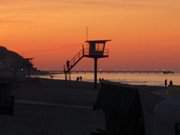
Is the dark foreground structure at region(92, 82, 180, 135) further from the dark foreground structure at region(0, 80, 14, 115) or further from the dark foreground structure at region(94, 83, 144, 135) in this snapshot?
the dark foreground structure at region(0, 80, 14, 115)

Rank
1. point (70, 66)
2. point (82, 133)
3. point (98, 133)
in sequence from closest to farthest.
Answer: point (98, 133), point (82, 133), point (70, 66)

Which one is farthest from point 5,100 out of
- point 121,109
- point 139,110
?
point 139,110

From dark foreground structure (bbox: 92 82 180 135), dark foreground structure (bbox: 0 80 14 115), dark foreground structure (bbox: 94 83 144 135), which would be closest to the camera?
dark foreground structure (bbox: 92 82 180 135)

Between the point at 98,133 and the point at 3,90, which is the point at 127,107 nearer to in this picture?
the point at 98,133

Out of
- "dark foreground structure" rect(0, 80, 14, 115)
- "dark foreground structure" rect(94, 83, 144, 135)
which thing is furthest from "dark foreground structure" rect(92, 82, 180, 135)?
"dark foreground structure" rect(0, 80, 14, 115)

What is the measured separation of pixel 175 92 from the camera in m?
13.0

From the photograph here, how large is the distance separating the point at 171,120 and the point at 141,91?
40.0 inches

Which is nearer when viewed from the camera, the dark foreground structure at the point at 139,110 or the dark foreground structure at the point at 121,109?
the dark foreground structure at the point at 139,110

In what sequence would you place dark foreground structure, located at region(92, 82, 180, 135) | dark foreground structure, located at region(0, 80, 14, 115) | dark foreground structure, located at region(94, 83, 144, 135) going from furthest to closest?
dark foreground structure, located at region(0, 80, 14, 115)
dark foreground structure, located at region(94, 83, 144, 135)
dark foreground structure, located at region(92, 82, 180, 135)

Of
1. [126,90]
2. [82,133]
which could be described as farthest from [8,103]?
[126,90]

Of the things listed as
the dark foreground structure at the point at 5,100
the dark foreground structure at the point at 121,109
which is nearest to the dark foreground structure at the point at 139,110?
the dark foreground structure at the point at 121,109

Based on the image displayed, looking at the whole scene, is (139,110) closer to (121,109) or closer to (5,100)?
(121,109)

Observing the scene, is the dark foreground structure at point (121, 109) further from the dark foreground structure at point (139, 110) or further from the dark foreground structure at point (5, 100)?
the dark foreground structure at point (5, 100)

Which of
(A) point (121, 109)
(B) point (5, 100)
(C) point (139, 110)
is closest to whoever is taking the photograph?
(C) point (139, 110)
